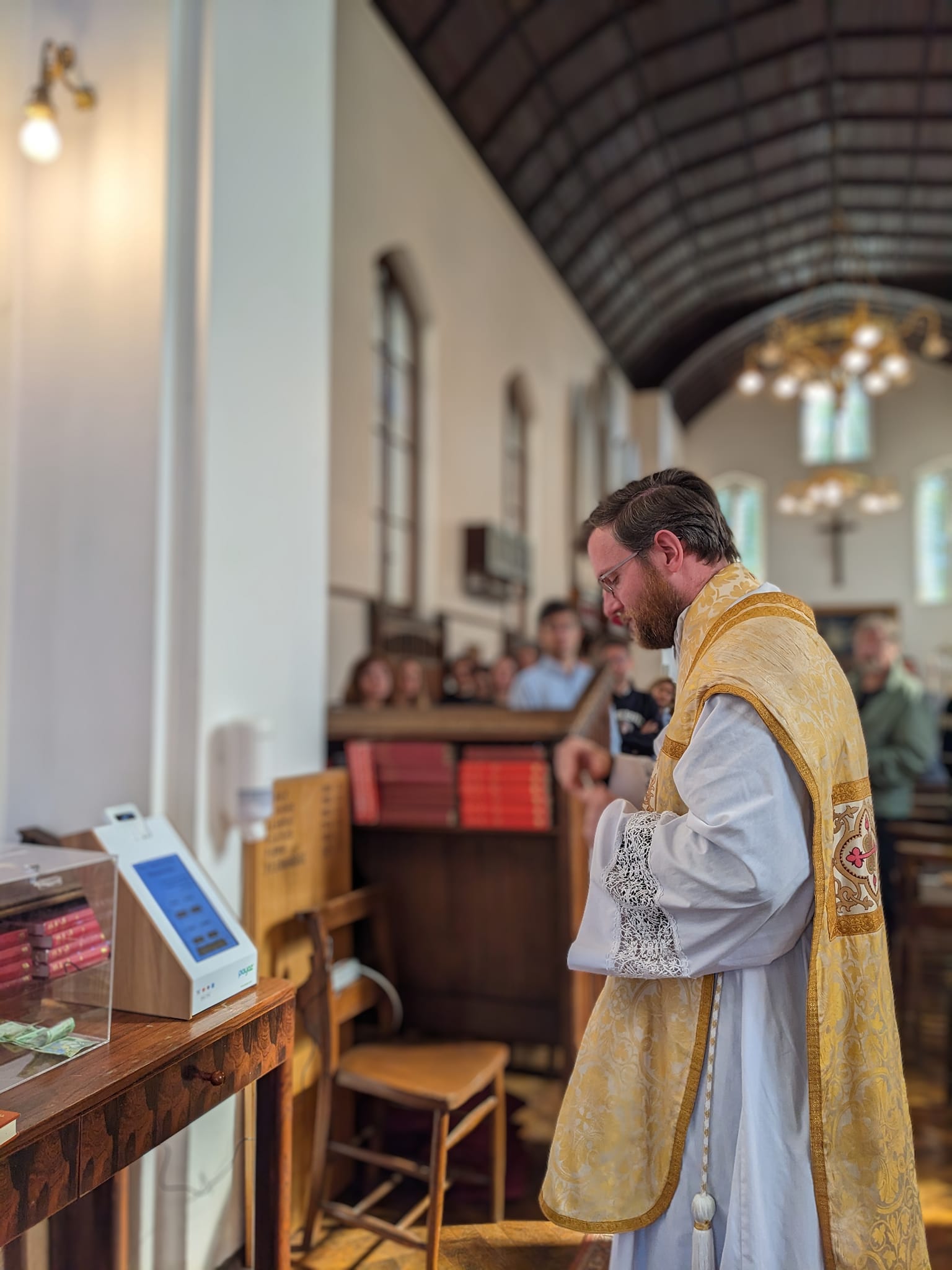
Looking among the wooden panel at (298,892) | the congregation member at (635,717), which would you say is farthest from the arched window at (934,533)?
the congregation member at (635,717)

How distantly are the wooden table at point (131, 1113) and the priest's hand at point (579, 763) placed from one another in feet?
2.23

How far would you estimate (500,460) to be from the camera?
27.2 ft

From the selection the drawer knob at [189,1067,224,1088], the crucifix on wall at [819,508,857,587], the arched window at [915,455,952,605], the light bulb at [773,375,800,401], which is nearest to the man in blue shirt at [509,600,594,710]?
the drawer knob at [189,1067,224,1088]

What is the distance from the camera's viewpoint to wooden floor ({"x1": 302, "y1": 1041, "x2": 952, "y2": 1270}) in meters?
1.83

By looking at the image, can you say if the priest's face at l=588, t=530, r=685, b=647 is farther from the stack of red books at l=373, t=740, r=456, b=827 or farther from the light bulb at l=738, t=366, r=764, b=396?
the light bulb at l=738, t=366, r=764, b=396

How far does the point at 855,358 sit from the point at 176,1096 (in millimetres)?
9032

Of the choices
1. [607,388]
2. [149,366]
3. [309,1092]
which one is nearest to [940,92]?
[607,388]

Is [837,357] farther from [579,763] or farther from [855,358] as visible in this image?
[579,763]

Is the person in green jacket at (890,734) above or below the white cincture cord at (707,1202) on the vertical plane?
above

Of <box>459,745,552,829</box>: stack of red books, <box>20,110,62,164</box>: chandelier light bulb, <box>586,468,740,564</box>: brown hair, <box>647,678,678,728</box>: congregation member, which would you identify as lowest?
<box>459,745,552,829</box>: stack of red books

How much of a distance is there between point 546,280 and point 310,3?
21.6ft

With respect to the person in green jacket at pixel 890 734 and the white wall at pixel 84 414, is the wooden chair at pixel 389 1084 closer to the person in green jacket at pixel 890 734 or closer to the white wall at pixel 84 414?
the white wall at pixel 84 414

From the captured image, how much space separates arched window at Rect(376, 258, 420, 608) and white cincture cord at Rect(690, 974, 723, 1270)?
4.78m

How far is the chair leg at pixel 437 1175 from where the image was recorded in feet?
7.52
